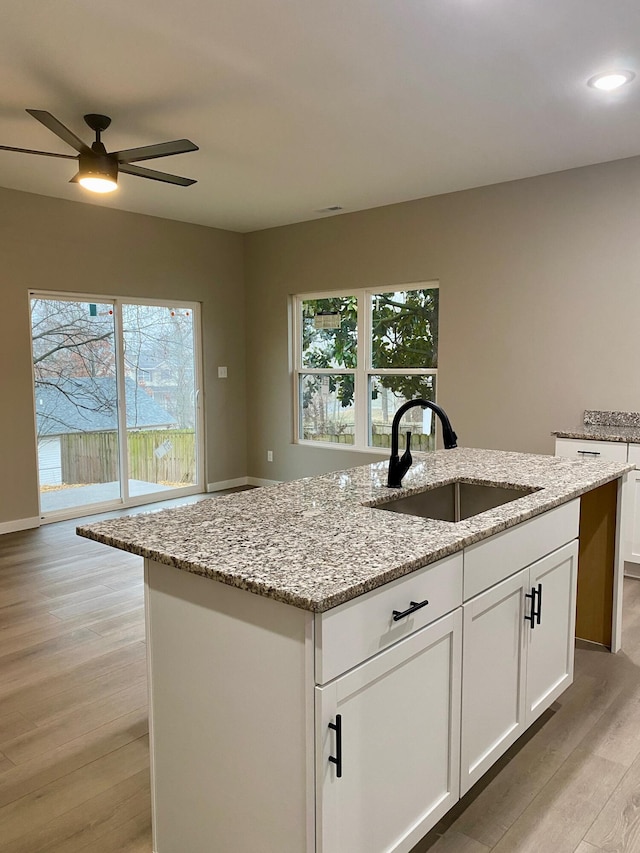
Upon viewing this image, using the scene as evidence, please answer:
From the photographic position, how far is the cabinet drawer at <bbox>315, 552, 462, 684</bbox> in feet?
4.19

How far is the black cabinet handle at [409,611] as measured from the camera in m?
1.44

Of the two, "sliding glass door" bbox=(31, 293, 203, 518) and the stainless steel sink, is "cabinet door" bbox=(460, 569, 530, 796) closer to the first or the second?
the stainless steel sink

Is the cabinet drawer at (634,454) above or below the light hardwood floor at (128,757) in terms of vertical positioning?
above

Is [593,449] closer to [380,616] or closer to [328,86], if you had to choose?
[328,86]

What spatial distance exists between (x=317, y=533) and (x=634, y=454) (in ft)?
8.87

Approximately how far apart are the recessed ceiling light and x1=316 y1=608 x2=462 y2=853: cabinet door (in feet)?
8.69

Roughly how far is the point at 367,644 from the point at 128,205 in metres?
4.95

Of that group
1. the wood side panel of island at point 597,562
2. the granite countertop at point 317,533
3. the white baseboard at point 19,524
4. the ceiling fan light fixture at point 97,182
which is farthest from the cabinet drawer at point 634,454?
the white baseboard at point 19,524

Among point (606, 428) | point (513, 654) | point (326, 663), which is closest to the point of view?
point (326, 663)

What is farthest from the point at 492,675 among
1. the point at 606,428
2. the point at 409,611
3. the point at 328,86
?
the point at 606,428

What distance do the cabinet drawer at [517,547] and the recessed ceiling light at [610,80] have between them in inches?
79.8

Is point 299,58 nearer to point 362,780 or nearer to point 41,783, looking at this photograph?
point 362,780

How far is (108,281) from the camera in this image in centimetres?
557

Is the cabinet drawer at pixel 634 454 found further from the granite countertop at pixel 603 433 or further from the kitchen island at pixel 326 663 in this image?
the kitchen island at pixel 326 663
